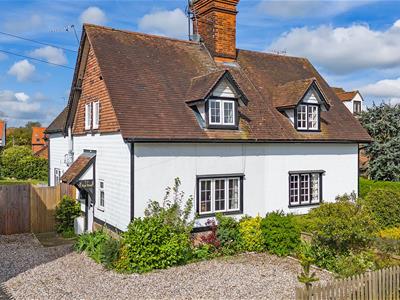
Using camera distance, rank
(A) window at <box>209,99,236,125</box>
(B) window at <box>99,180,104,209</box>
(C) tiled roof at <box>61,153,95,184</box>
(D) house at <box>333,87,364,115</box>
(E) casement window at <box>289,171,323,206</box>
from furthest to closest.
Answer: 1. (D) house at <box>333,87,364,115</box>
2. (E) casement window at <box>289,171,323,206</box>
3. (B) window at <box>99,180,104,209</box>
4. (C) tiled roof at <box>61,153,95,184</box>
5. (A) window at <box>209,99,236,125</box>

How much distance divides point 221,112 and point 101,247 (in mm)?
7020

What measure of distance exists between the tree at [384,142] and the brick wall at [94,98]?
20.4 metres

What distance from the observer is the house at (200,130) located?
14.3m

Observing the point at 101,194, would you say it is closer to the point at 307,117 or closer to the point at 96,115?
the point at 96,115

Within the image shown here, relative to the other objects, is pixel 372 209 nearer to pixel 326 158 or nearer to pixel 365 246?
pixel 326 158

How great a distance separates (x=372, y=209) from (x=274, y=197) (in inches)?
178

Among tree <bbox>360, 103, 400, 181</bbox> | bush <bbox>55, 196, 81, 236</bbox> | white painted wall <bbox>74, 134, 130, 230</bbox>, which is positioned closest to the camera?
white painted wall <bbox>74, 134, 130, 230</bbox>

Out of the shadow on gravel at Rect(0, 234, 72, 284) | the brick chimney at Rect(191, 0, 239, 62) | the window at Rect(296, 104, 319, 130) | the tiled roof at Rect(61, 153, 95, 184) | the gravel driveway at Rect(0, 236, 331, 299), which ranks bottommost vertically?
the shadow on gravel at Rect(0, 234, 72, 284)

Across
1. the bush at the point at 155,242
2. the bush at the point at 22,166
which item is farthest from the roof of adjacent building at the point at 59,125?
the bush at the point at 22,166

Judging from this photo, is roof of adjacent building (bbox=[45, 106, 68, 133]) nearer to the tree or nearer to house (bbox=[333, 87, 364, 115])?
the tree

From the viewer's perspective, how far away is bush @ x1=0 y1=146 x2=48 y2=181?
156ft

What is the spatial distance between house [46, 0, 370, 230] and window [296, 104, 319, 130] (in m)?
0.05

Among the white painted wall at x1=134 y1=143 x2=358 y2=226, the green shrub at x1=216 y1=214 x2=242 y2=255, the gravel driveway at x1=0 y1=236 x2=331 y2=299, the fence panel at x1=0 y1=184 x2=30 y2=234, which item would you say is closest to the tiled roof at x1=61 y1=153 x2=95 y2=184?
the gravel driveway at x1=0 y1=236 x2=331 y2=299

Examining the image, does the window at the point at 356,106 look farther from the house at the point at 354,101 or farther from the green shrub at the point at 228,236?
the green shrub at the point at 228,236
